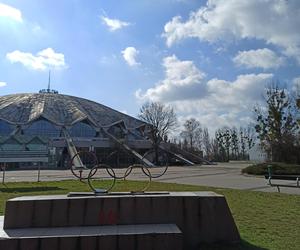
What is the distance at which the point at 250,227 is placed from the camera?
26.6 ft

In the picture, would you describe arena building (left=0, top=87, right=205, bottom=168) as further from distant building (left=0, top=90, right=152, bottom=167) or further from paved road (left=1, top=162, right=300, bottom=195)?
paved road (left=1, top=162, right=300, bottom=195)

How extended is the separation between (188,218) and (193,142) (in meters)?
84.3

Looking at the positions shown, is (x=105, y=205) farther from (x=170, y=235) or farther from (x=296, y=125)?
(x=296, y=125)

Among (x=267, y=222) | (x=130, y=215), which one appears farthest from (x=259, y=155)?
(x=130, y=215)

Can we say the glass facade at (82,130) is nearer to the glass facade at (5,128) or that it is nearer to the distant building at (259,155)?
the glass facade at (5,128)

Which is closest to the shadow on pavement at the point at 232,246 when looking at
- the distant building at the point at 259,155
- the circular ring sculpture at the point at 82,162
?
the circular ring sculpture at the point at 82,162

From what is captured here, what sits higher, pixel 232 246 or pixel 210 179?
pixel 210 179

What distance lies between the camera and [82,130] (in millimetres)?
86688

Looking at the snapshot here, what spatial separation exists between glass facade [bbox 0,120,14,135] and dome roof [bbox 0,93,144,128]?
0.88 metres

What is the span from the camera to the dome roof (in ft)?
278

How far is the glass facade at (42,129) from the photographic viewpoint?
82812 millimetres

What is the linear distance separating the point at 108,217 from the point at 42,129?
80.1 m

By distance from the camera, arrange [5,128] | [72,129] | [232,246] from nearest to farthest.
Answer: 1. [232,246]
2. [5,128]
3. [72,129]

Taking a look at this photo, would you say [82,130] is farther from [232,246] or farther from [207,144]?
[232,246]
